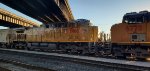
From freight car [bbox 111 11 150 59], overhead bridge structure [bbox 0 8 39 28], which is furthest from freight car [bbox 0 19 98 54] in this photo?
overhead bridge structure [bbox 0 8 39 28]

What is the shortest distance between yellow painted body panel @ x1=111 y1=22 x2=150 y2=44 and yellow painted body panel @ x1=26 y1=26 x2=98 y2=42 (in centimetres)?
414

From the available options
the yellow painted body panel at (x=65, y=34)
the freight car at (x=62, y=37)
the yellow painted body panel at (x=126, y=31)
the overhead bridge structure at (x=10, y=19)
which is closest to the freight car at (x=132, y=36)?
the yellow painted body panel at (x=126, y=31)

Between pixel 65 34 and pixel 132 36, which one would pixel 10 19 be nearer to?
pixel 65 34

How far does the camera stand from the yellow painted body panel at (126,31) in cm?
1505

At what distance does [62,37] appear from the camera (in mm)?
22625

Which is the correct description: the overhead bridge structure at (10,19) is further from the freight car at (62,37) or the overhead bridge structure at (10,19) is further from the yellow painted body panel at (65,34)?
the yellow painted body panel at (65,34)

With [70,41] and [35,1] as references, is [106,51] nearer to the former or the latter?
[70,41]

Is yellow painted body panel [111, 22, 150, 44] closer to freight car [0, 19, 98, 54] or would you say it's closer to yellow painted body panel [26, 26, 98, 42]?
freight car [0, 19, 98, 54]

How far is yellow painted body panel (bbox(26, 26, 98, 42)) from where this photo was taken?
68.0 feet

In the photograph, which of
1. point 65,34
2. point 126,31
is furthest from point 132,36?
point 65,34

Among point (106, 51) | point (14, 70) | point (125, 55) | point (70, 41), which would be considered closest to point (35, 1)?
point (70, 41)

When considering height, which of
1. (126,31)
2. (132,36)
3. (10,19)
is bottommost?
(132,36)

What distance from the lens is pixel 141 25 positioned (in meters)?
15.2

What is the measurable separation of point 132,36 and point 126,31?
58 centimetres
